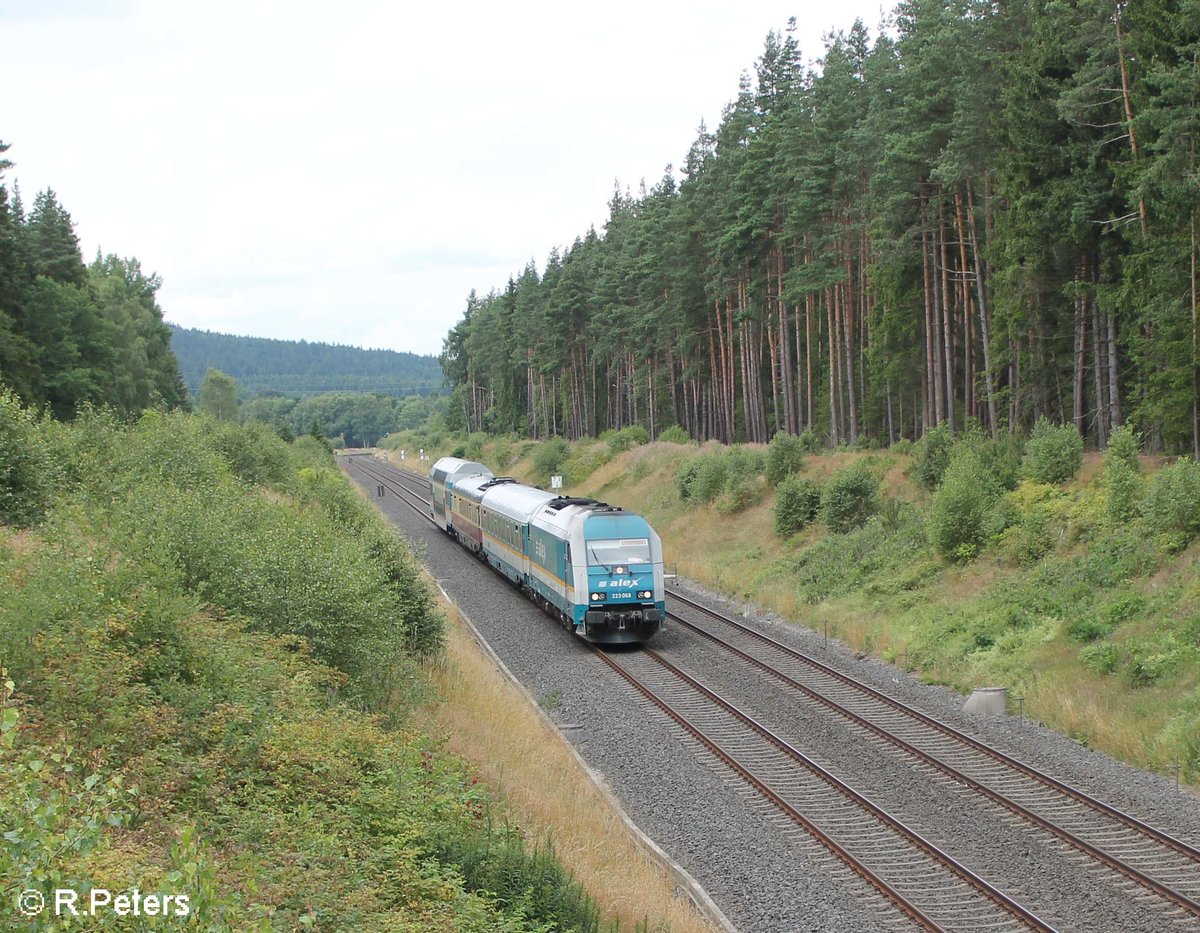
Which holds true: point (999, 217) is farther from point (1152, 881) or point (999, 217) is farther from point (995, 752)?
point (1152, 881)

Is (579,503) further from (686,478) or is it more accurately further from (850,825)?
(686,478)

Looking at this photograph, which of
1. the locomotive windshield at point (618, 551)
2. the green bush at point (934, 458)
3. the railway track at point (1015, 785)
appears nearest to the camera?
the railway track at point (1015, 785)

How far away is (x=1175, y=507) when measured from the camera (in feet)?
68.1

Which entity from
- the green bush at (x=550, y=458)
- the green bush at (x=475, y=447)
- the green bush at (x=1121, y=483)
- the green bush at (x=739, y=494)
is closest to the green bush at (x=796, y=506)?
the green bush at (x=739, y=494)

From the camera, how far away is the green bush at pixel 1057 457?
26344mm

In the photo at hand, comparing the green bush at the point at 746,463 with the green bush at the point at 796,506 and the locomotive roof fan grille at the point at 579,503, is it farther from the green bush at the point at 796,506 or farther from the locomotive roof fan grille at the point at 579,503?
the locomotive roof fan grille at the point at 579,503

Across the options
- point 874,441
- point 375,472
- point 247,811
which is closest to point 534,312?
point 375,472

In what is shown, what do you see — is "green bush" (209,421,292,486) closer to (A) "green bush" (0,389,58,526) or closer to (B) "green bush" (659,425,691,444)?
(A) "green bush" (0,389,58,526)

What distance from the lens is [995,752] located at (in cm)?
1577

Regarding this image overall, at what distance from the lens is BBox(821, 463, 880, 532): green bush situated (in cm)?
3153

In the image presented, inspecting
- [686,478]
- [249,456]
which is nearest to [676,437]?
[686,478]

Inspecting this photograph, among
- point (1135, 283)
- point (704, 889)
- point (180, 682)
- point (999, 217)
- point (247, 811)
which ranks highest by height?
point (999, 217)

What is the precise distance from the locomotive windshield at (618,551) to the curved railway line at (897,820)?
277cm

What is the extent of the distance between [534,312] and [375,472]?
24670mm
